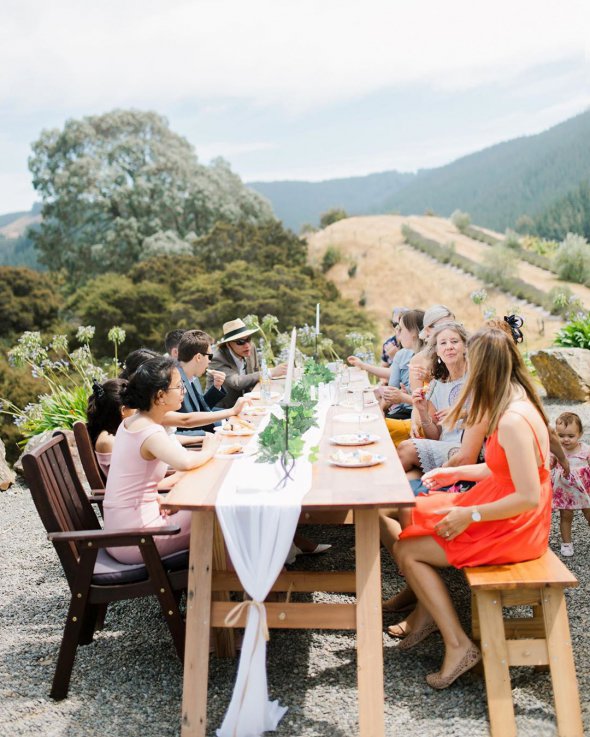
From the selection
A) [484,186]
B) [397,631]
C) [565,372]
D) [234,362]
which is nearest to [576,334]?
[565,372]

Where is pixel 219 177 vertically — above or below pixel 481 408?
above

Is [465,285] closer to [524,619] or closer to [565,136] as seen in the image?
[524,619]

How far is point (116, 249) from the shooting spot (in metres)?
31.6

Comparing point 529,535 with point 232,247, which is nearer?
point 529,535

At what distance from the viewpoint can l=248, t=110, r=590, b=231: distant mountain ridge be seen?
196ft

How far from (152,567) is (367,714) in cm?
91

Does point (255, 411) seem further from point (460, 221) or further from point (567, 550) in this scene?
point (460, 221)

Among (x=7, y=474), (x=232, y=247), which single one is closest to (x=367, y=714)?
(x=7, y=474)

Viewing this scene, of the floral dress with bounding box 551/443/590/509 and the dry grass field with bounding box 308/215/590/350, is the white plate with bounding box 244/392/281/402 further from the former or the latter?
the dry grass field with bounding box 308/215/590/350

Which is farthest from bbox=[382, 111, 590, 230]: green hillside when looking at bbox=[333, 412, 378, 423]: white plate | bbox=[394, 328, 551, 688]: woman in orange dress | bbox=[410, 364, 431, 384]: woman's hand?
bbox=[394, 328, 551, 688]: woman in orange dress

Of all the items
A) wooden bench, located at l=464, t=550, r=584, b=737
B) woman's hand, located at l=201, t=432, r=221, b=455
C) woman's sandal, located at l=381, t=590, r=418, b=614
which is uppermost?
woman's hand, located at l=201, t=432, r=221, b=455

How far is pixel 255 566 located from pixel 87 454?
1.33 m

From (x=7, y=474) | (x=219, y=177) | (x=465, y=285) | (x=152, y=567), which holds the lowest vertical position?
(x=465, y=285)

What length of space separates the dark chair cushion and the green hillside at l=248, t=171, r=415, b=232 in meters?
66.9
